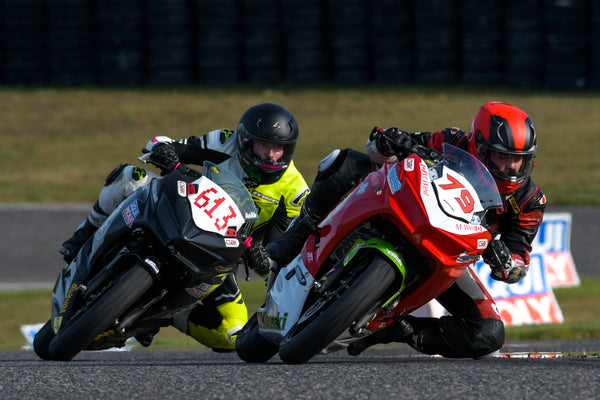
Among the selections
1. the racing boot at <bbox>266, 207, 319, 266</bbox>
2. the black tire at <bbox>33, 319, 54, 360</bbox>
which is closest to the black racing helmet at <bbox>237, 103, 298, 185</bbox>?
the racing boot at <bbox>266, 207, 319, 266</bbox>

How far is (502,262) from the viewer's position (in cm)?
514

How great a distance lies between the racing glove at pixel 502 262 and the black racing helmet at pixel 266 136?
5.82 ft

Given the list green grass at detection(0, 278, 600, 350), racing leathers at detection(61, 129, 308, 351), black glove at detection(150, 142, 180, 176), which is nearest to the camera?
black glove at detection(150, 142, 180, 176)

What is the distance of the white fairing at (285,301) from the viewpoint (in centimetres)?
509

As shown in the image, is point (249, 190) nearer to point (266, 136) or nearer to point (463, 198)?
point (266, 136)

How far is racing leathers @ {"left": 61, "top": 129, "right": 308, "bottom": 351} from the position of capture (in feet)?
21.6

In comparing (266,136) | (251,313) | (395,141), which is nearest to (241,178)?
(266,136)

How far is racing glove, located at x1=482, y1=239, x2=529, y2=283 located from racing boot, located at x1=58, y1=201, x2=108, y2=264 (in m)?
2.66

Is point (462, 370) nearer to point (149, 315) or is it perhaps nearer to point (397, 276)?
point (397, 276)

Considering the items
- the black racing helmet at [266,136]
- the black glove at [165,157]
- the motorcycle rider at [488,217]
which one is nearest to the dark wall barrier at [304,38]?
the black racing helmet at [266,136]

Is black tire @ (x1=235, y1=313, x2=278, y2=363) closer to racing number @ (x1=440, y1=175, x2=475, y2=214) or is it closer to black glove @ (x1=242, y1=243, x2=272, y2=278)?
black glove @ (x1=242, y1=243, x2=272, y2=278)

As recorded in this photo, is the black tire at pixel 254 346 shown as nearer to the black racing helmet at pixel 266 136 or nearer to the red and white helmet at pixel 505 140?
the black racing helmet at pixel 266 136

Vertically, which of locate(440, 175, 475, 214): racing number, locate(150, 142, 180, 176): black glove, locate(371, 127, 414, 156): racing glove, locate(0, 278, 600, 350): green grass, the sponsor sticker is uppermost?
locate(371, 127, 414, 156): racing glove

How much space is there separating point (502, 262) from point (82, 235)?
2.87 m
